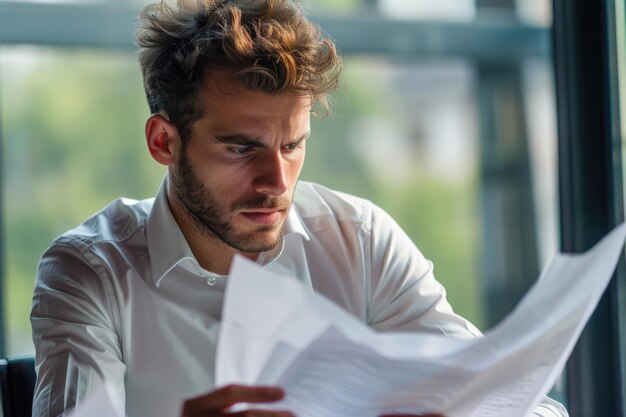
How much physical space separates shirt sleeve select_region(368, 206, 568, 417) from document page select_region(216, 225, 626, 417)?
1.32 feet

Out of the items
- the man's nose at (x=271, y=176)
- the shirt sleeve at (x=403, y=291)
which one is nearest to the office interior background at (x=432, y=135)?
the shirt sleeve at (x=403, y=291)

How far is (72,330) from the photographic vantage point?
4.30 feet

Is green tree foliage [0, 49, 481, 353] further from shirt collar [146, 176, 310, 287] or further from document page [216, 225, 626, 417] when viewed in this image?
document page [216, 225, 626, 417]

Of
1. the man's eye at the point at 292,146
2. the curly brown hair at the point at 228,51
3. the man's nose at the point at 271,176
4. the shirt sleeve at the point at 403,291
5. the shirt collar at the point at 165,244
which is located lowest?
the shirt sleeve at the point at 403,291

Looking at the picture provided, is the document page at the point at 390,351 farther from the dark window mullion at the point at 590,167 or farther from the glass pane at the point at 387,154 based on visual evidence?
the glass pane at the point at 387,154

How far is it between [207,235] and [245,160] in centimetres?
18

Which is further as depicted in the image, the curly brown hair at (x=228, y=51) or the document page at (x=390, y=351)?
the curly brown hair at (x=228, y=51)

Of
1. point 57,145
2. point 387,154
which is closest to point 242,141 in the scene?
point 57,145

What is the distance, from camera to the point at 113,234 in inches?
60.4

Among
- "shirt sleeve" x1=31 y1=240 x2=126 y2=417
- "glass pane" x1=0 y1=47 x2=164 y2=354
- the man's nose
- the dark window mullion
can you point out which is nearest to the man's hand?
"shirt sleeve" x1=31 y1=240 x2=126 y2=417

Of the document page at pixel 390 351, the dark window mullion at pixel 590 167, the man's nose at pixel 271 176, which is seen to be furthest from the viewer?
the dark window mullion at pixel 590 167

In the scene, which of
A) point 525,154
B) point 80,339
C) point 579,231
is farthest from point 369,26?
point 80,339

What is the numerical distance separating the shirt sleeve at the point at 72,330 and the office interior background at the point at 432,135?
3.60ft

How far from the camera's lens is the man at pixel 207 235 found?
4.63 ft
